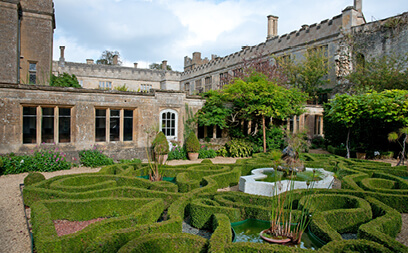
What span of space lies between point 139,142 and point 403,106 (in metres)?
11.8

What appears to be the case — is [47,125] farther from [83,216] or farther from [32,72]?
[83,216]

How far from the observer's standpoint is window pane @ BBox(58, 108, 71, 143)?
11.7 m

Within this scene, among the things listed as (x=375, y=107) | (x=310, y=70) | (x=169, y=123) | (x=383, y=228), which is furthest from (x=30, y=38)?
(x=310, y=70)

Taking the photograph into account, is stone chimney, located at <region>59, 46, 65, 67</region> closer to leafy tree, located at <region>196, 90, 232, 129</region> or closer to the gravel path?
leafy tree, located at <region>196, 90, 232, 129</region>

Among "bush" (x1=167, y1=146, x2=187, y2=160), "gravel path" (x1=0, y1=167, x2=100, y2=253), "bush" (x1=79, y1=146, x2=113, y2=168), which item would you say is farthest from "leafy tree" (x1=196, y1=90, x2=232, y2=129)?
Result: "gravel path" (x1=0, y1=167, x2=100, y2=253)

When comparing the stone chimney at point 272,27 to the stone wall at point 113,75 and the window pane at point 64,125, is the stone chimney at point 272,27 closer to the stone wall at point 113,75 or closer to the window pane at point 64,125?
the stone wall at point 113,75

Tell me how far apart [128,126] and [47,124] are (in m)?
3.42

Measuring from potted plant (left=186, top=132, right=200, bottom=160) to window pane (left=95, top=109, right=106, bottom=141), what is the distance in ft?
13.2

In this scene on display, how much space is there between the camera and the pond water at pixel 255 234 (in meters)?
4.26

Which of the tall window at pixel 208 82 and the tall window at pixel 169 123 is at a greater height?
the tall window at pixel 208 82

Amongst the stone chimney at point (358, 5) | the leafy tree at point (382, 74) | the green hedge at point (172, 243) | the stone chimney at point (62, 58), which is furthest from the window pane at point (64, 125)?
the stone chimney at point (358, 5)

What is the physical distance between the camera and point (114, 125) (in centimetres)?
1295

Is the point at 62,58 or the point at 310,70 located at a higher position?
the point at 62,58

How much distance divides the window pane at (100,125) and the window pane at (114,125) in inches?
12.5
